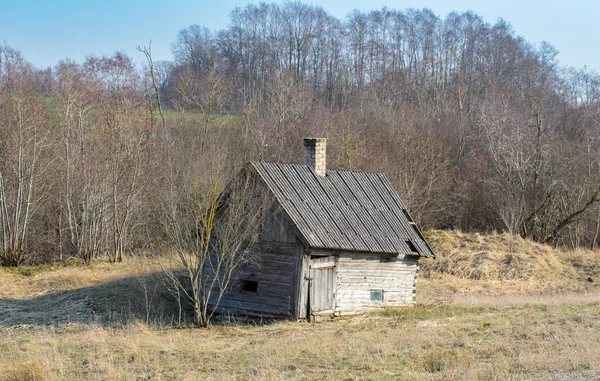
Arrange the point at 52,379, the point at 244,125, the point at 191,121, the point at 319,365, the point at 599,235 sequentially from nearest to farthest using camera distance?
the point at 52,379
the point at 319,365
the point at 599,235
the point at 244,125
the point at 191,121

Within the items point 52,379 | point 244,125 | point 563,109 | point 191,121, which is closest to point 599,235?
point 563,109

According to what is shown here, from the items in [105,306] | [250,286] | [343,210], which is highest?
[343,210]

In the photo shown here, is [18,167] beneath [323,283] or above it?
above

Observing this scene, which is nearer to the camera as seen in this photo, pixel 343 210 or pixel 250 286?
pixel 250 286

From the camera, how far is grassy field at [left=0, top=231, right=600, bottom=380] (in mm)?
12125

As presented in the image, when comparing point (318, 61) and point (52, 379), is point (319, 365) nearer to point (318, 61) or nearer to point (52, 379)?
point (52, 379)

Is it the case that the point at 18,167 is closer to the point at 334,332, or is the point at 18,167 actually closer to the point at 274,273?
the point at 274,273

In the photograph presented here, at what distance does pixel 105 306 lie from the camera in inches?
822

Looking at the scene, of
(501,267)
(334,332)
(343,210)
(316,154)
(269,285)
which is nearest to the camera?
(334,332)

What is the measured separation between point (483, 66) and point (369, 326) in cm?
4858

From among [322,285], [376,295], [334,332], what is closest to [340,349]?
[334,332]

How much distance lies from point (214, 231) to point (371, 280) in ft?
16.1

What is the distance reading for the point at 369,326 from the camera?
59.4 ft

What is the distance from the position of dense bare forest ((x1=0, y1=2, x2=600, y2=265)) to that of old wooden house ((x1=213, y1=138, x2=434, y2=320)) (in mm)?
2531
